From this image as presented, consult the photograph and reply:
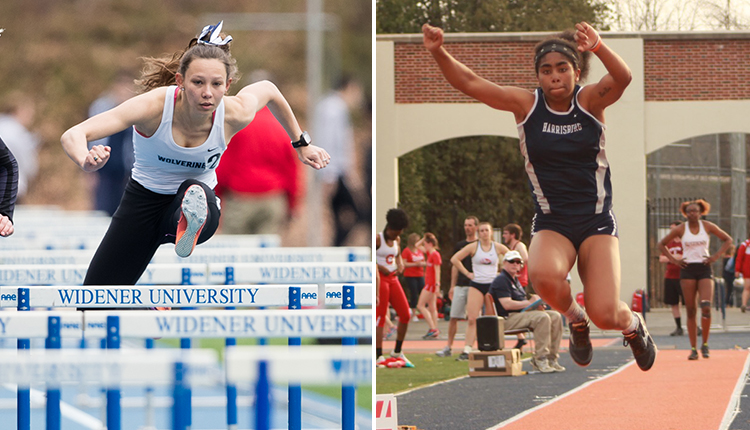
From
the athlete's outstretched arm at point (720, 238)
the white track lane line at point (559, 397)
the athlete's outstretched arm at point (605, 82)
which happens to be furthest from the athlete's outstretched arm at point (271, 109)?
the athlete's outstretched arm at point (720, 238)

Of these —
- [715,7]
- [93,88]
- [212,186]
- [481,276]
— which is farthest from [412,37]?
[212,186]

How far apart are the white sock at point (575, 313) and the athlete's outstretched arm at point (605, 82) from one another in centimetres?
95

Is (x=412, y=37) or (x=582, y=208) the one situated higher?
(x=412, y=37)

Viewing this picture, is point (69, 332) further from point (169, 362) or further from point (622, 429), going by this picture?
point (622, 429)

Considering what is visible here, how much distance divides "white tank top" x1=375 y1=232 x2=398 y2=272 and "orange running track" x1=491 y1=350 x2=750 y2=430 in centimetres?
226

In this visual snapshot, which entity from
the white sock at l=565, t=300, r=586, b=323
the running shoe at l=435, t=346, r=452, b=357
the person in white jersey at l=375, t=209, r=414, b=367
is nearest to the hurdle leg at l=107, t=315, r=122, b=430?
the white sock at l=565, t=300, r=586, b=323

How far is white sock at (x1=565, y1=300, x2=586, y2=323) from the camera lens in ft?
18.9

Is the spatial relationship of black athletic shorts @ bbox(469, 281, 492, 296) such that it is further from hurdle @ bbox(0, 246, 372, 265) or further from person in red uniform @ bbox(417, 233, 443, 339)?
hurdle @ bbox(0, 246, 372, 265)

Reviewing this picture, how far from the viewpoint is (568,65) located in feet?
18.0

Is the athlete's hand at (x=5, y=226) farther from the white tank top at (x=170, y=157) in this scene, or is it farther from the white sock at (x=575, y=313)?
the white sock at (x=575, y=313)

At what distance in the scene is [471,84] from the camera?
5.46 m

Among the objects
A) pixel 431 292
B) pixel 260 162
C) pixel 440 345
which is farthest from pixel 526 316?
pixel 260 162

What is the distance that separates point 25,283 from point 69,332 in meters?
1.53

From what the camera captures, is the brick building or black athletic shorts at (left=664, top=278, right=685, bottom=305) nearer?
the brick building
